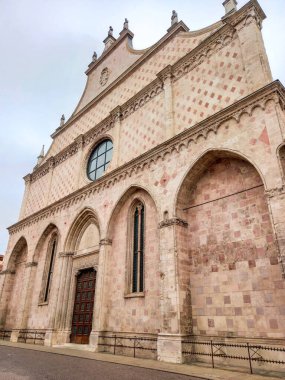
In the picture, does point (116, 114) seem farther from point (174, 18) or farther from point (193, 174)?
point (193, 174)

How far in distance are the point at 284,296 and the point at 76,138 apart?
13833mm

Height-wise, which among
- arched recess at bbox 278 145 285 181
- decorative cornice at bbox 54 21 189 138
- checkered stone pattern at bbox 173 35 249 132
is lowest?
arched recess at bbox 278 145 285 181

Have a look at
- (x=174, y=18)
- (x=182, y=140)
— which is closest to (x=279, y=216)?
(x=182, y=140)

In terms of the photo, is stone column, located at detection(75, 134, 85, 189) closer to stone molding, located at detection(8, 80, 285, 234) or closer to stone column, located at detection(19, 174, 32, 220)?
stone molding, located at detection(8, 80, 285, 234)

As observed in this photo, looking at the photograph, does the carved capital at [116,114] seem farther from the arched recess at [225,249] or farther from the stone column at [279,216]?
the stone column at [279,216]

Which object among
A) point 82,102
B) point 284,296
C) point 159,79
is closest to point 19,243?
point 82,102

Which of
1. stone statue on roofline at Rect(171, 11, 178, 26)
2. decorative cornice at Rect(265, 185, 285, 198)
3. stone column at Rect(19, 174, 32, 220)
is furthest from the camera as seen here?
stone column at Rect(19, 174, 32, 220)

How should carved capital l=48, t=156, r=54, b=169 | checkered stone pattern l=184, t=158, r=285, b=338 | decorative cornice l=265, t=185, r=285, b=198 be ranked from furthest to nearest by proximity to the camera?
carved capital l=48, t=156, r=54, b=169, checkered stone pattern l=184, t=158, r=285, b=338, decorative cornice l=265, t=185, r=285, b=198

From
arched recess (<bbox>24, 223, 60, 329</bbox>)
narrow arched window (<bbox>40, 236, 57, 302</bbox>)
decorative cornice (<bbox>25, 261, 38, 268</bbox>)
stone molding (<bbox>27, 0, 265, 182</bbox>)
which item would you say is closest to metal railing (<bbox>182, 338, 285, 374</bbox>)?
arched recess (<bbox>24, 223, 60, 329</bbox>)

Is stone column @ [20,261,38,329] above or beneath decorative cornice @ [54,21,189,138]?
beneath

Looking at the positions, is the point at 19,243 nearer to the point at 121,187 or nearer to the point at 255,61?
the point at 121,187

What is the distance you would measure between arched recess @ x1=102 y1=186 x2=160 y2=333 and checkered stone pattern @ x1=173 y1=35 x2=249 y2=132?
11.4 ft

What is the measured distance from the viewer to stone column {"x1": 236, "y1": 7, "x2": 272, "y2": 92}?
8492mm

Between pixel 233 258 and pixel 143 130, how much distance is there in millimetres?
6972
